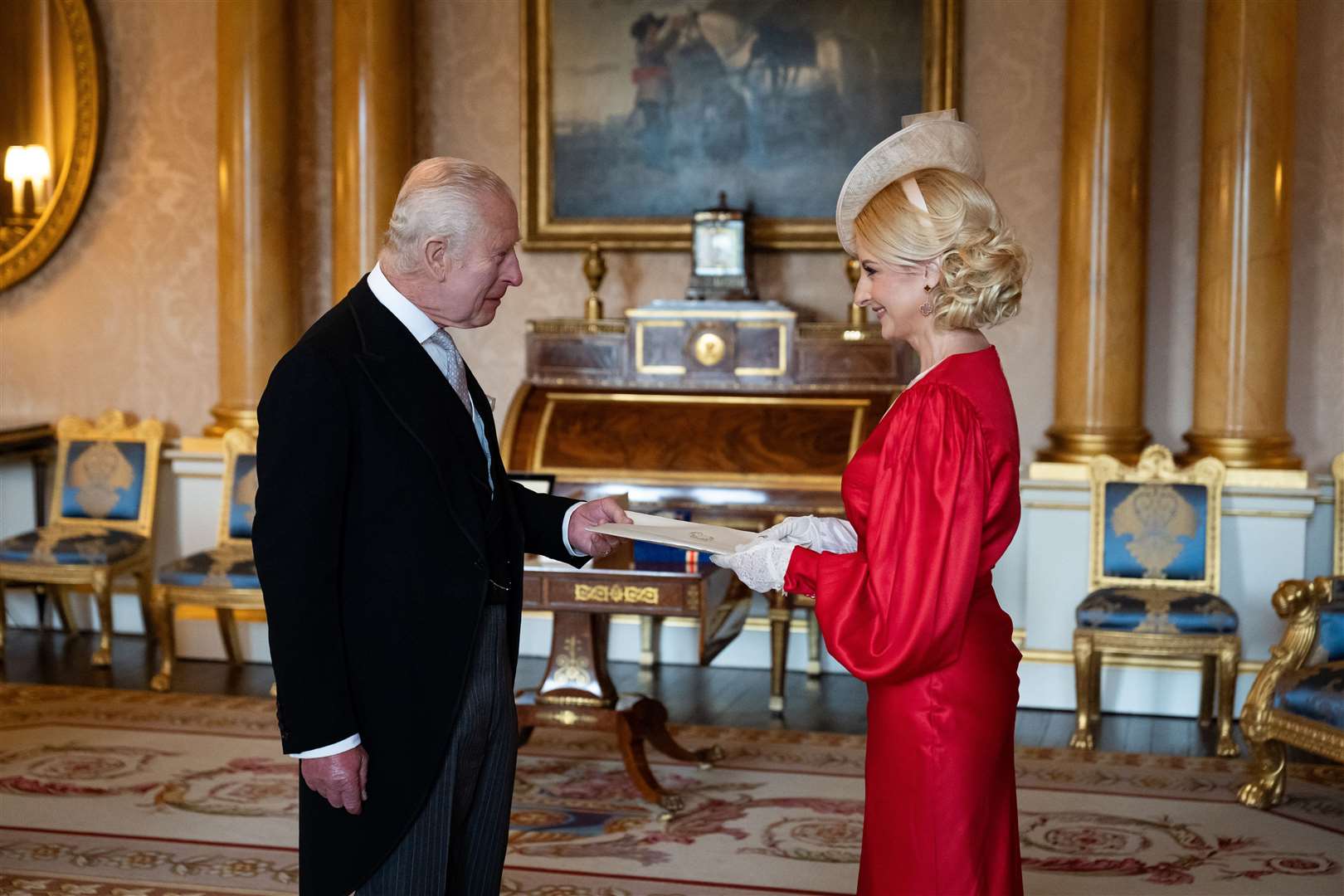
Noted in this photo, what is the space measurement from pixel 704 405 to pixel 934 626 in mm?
4126

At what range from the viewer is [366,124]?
21.4 feet

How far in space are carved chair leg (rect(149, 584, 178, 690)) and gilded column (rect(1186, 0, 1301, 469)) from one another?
425cm

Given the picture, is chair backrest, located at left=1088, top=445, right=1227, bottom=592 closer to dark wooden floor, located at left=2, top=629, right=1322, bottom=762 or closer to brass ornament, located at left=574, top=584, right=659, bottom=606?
dark wooden floor, located at left=2, top=629, right=1322, bottom=762

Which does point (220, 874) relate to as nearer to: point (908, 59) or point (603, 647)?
point (603, 647)

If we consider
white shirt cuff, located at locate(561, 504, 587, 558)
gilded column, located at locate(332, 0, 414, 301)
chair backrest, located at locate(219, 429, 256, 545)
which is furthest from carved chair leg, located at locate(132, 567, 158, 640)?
white shirt cuff, located at locate(561, 504, 587, 558)

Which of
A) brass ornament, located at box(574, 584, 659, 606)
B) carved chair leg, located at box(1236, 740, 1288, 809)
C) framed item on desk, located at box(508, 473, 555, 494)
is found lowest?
carved chair leg, located at box(1236, 740, 1288, 809)

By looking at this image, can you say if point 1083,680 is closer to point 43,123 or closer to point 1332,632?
point 1332,632

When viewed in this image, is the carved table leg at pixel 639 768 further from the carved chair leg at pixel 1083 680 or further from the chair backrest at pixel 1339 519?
the chair backrest at pixel 1339 519

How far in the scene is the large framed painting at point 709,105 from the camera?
631cm

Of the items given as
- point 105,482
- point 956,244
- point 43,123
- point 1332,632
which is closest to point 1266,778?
point 1332,632

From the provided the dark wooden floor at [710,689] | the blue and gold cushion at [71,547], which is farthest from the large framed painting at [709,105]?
the blue and gold cushion at [71,547]

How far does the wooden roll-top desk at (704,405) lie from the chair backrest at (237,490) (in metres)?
1.16

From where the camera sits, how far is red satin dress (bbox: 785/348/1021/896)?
2047 mm

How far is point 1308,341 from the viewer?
19.7ft
